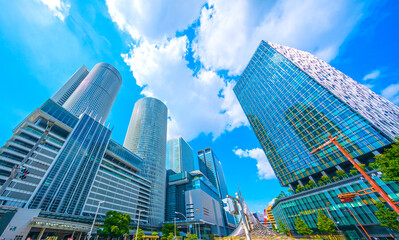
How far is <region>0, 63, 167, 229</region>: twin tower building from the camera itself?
43938 millimetres

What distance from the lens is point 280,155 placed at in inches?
2598

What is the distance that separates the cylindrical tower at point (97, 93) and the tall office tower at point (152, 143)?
86.5 feet

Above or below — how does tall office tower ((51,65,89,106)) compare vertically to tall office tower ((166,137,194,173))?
above

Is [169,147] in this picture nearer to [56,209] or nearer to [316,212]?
[56,209]

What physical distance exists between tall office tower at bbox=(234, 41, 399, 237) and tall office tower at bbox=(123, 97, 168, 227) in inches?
2783

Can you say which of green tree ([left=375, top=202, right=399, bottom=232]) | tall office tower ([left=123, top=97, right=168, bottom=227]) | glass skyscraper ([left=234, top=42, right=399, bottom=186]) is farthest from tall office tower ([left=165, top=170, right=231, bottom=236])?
green tree ([left=375, top=202, right=399, bottom=232])

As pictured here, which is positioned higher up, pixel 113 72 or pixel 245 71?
pixel 113 72

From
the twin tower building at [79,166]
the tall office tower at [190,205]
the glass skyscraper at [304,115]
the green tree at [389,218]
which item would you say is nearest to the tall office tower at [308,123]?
the glass skyscraper at [304,115]

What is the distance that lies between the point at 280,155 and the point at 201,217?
59.9 meters

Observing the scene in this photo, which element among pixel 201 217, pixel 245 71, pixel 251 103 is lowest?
pixel 201 217

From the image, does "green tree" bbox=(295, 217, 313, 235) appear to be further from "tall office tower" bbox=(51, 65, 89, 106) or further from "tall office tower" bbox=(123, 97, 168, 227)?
"tall office tower" bbox=(51, 65, 89, 106)

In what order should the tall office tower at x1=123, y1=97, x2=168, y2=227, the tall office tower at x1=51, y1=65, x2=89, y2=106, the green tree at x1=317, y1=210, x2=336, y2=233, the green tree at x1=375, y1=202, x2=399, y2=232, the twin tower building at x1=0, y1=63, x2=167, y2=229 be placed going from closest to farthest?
the green tree at x1=375, y1=202, x2=399, y2=232 → the green tree at x1=317, y1=210, x2=336, y2=233 → the twin tower building at x1=0, y1=63, x2=167, y2=229 → the tall office tower at x1=123, y1=97, x2=168, y2=227 → the tall office tower at x1=51, y1=65, x2=89, y2=106

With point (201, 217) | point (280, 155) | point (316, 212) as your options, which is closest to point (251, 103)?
point (280, 155)

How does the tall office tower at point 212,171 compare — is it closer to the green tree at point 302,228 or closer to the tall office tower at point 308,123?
the tall office tower at point 308,123
